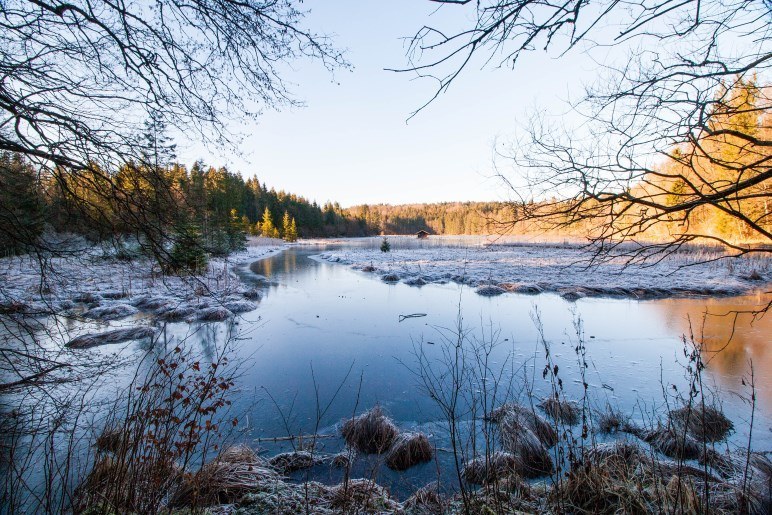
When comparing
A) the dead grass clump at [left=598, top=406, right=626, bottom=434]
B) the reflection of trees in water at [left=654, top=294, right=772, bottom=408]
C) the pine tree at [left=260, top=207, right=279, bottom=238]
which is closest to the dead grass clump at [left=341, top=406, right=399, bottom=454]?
the dead grass clump at [left=598, top=406, right=626, bottom=434]

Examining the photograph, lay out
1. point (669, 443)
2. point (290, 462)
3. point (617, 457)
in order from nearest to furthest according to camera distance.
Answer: point (617, 457), point (290, 462), point (669, 443)

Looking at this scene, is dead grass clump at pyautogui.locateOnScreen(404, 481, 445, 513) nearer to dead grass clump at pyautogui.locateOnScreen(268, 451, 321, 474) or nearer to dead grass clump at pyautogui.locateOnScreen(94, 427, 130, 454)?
dead grass clump at pyautogui.locateOnScreen(268, 451, 321, 474)

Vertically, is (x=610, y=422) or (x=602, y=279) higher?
(x=602, y=279)

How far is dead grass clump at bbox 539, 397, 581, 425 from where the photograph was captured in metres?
4.59

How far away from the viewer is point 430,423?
472 centimetres

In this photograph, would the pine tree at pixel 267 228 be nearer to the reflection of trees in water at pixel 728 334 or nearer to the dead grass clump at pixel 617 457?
the reflection of trees in water at pixel 728 334

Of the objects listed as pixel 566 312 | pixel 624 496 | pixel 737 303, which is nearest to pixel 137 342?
pixel 624 496

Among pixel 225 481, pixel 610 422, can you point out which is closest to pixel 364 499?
pixel 225 481

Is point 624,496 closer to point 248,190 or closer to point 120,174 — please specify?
point 120,174

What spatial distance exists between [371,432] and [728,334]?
901 cm

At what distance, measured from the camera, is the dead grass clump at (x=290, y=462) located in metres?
3.68

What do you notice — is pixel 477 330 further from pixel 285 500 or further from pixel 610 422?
pixel 285 500

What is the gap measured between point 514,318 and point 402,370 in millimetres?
4607

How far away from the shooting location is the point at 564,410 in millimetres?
4652
